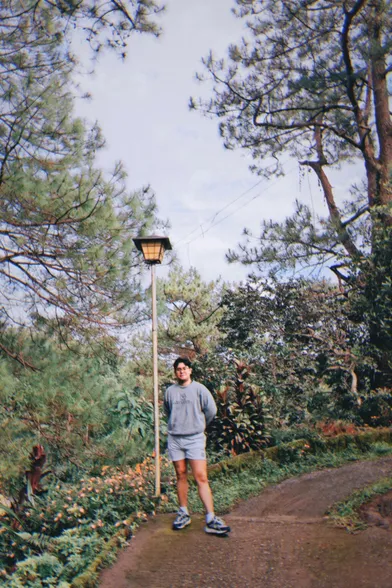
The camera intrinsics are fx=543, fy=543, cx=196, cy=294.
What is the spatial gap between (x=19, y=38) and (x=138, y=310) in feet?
12.8

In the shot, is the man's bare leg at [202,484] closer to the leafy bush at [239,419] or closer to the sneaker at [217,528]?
the sneaker at [217,528]

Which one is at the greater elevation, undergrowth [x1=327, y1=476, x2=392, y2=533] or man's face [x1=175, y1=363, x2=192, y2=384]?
man's face [x1=175, y1=363, x2=192, y2=384]

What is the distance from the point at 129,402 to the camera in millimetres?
10203

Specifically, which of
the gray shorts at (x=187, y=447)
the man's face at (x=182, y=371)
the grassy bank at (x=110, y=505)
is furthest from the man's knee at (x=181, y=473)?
the man's face at (x=182, y=371)

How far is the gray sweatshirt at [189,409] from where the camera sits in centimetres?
500

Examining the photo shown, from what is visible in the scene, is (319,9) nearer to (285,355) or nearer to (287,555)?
(285,355)

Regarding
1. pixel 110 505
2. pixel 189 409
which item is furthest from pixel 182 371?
pixel 110 505

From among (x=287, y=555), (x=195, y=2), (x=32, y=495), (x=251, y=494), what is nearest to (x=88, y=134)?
(x=195, y=2)

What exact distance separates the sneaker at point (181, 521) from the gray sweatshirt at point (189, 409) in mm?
830

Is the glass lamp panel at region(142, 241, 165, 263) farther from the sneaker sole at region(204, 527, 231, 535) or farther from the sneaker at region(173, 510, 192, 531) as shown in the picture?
the sneaker sole at region(204, 527, 231, 535)

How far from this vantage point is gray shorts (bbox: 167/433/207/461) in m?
4.98

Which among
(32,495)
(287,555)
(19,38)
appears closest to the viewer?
(287,555)

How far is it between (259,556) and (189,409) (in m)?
1.36

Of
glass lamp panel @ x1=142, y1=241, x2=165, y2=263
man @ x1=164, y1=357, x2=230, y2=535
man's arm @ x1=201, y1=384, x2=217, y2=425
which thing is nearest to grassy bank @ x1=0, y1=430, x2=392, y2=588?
man @ x1=164, y1=357, x2=230, y2=535
